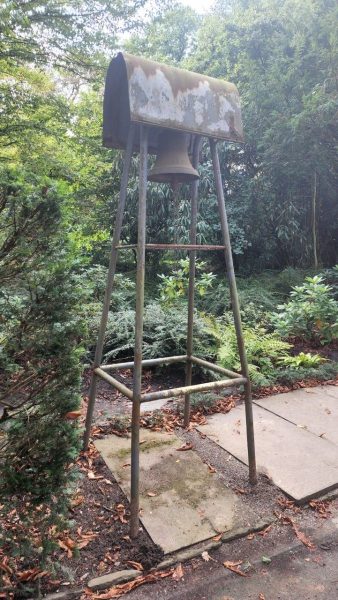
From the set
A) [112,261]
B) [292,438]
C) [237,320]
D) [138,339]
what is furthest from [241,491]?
Result: [112,261]

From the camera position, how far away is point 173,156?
2.11 m

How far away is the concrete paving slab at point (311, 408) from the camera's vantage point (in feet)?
9.25

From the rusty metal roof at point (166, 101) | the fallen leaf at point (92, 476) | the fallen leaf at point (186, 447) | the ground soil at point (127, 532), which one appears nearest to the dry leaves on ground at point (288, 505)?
the ground soil at point (127, 532)

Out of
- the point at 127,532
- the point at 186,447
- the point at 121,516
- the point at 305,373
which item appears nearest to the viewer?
the point at 127,532

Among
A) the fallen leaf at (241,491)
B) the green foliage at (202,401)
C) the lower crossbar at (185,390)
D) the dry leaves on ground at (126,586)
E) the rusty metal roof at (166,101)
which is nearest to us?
the dry leaves on ground at (126,586)

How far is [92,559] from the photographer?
1570 millimetres

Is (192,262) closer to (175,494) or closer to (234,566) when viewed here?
(175,494)

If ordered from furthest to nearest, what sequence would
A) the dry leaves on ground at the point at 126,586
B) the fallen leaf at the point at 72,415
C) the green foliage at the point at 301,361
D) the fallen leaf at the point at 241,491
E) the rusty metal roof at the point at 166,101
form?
the green foliage at the point at 301,361 < the fallen leaf at the point at 241,491 < the rusty metal roof at the point at 166,101 < the fallen leaf at the point at 72,415 < the dry leaves on ground at the point at 126,586

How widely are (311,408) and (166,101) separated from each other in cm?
265

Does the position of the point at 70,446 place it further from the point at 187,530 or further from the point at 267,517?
the point at 267,517

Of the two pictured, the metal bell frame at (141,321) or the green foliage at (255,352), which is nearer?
the metal bell frame at (141,321)

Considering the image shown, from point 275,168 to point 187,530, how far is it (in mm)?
6751

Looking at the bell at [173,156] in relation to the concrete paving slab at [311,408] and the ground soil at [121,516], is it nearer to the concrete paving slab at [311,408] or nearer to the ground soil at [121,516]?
the ground soil at [121,516]

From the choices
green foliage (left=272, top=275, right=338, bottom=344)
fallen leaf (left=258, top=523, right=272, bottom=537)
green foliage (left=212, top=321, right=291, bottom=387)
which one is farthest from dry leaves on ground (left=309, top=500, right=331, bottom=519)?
green foliage (left=272, top=275, right=338, bottom=344)
